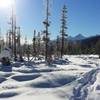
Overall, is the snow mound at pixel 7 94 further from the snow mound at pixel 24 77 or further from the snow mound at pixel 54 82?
the snow mound at pixel 24 77

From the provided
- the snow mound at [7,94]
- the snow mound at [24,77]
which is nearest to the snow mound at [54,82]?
the snow mound at [24,77]

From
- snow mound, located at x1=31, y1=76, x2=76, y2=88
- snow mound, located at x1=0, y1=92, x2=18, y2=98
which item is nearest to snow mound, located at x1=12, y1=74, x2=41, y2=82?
snow mound, located at x1=31, y1=76, x2=76, y2=88

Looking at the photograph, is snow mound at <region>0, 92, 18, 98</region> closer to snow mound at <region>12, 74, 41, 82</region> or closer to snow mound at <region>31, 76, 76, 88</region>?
snow mound at <region>31, 76, 76, 88</region>

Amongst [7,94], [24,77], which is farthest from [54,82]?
[7,94]

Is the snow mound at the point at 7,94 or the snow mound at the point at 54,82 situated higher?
the snow mound at the point at 54,82

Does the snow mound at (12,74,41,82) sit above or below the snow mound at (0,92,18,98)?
above

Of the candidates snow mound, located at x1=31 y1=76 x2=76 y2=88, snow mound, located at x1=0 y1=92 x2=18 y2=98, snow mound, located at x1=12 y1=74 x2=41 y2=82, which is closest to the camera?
snow mound, located at x1=0 y1=92 x2=18 y2=98

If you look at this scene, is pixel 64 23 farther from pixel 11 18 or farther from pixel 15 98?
pixel 15 98

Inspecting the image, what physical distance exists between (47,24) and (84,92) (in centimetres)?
3715

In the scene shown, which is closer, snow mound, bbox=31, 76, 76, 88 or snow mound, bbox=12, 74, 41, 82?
snow mound, bbox=31, 76, 76, 88

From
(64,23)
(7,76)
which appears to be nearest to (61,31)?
(64,23)

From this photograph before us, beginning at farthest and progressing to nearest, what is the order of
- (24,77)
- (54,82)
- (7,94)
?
(24,77) → (54,82) → (7,94)

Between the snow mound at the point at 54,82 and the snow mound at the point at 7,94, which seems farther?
the snow mound at the point at 54,82

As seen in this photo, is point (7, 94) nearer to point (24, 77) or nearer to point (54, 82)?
point (54, 82)
